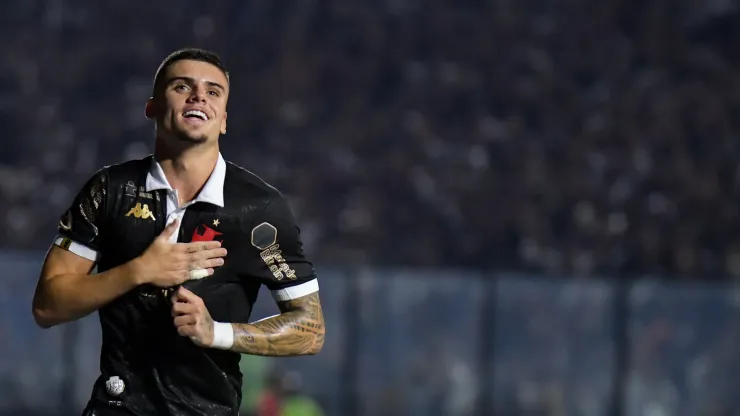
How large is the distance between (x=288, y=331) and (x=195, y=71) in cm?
90

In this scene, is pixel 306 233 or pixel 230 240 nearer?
pixel 230 240

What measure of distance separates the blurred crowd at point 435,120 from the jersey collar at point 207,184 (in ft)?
46.8

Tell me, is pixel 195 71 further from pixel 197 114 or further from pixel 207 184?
pixel 207 184

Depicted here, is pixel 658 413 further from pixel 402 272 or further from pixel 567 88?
pixel 567 88

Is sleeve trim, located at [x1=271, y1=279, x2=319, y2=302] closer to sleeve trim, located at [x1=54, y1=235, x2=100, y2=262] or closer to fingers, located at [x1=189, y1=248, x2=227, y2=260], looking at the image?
fingers, located at [x1=189, y1=248, x2=227, y2=260]

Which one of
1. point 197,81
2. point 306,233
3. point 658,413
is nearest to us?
point 197,81

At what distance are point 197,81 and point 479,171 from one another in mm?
15045

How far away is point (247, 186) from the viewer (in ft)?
14.9

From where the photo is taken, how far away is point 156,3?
1991 cm

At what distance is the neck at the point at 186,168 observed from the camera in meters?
4.48

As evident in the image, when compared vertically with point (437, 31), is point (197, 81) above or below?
below

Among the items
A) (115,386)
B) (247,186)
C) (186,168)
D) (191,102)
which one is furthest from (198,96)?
(115,386)

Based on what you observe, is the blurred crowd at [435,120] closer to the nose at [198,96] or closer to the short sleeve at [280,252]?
the short sleeve at [280,252]

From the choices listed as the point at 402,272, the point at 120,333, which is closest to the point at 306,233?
the point at 402,272
